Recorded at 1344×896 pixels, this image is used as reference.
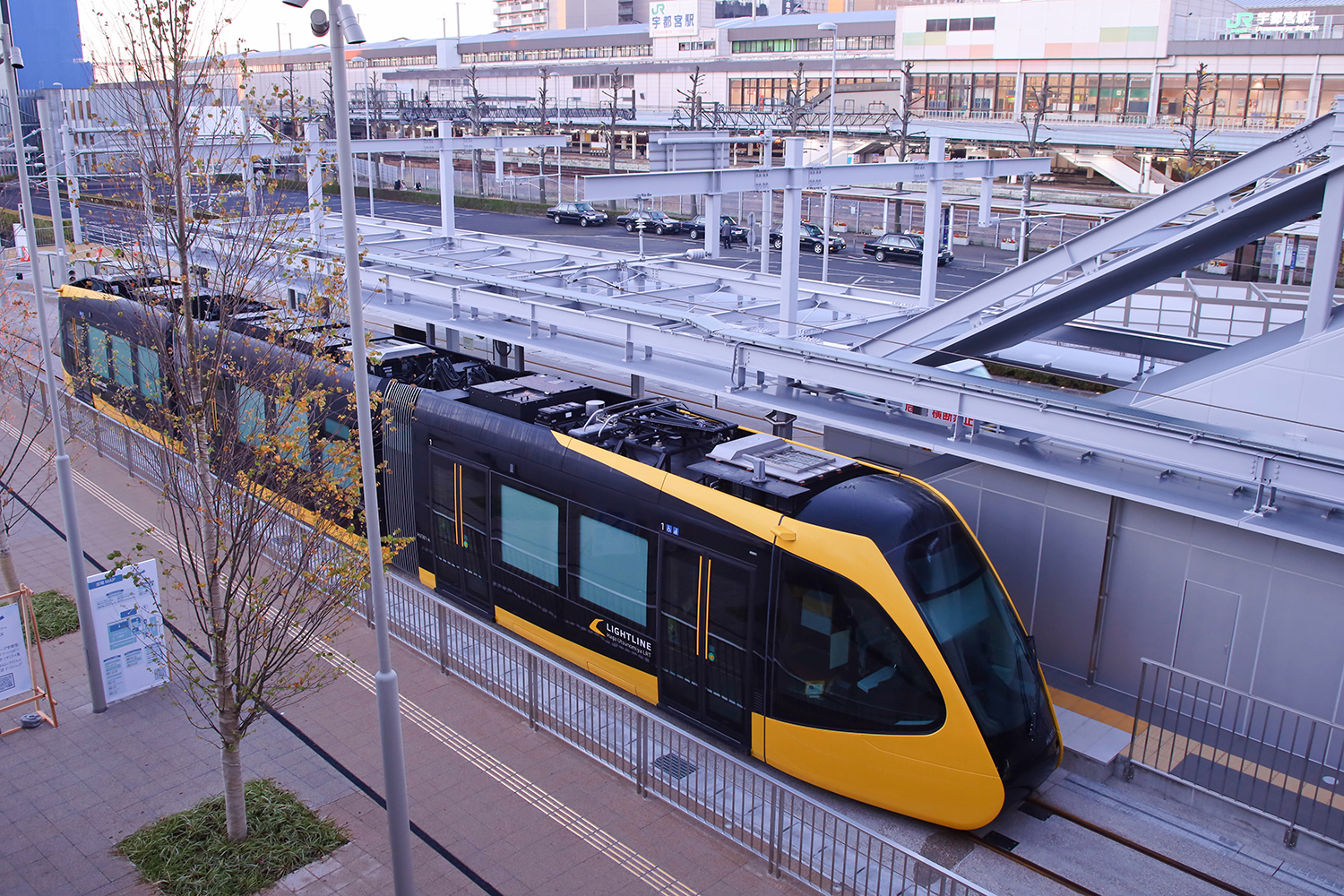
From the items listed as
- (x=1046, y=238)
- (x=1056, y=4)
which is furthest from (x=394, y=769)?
(x=1056, y=4)

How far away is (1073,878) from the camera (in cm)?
838

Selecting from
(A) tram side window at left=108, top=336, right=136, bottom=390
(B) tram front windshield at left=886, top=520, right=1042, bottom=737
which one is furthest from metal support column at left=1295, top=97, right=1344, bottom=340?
(A) tram side window at left=108, top=336, right=136, bottom=390

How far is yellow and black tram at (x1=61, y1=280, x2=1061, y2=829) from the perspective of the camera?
8297 mm

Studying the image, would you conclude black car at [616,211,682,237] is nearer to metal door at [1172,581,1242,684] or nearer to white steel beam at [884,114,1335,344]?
white steel beam at [884,114,1335,344]

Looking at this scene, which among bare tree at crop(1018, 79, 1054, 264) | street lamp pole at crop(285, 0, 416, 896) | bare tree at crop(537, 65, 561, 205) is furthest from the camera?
→ bare tree at crop(537, 65, 561, 205)

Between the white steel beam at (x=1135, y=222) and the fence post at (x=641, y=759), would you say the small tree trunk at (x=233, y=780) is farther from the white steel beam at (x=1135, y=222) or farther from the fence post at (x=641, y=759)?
the white steel beam at (x=1135, y=222)

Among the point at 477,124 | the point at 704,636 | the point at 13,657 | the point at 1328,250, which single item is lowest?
the point at 13,657

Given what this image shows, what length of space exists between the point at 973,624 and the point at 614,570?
3.47 m

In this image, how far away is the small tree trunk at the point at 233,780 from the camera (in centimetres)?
811

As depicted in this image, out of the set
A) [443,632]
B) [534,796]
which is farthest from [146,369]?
[534,796]

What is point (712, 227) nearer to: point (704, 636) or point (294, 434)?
point (704, 636)

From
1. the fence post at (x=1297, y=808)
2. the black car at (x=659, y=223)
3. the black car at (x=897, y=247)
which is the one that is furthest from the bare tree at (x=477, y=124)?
the fence post at (x=1297, y=808)

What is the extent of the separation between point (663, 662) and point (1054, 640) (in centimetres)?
453

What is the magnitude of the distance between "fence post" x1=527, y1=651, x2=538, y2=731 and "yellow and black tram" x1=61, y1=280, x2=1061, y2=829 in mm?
736
